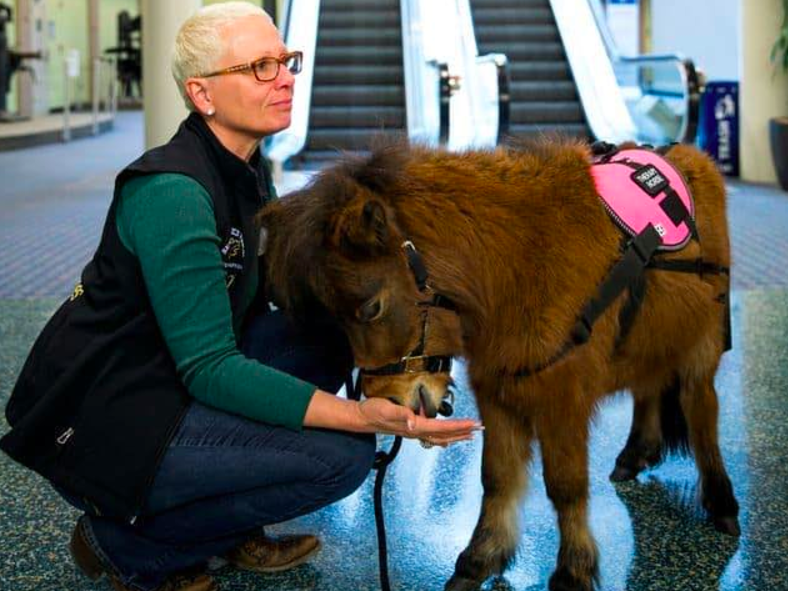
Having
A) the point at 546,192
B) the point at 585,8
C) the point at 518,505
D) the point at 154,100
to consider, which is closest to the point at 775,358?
the point at 518,505

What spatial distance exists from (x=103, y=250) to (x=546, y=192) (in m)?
0.97

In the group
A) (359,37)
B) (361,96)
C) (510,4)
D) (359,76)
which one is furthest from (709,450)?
(510,4)

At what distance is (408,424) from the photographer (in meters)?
2.17

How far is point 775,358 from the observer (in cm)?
483

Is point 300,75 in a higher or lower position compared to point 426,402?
higher

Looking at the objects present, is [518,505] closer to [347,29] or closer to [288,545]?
[288,545]

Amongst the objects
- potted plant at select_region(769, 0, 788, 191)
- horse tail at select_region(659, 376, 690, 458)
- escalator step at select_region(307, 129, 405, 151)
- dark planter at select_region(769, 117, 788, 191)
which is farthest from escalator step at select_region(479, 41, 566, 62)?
horse tail at select_region(659, 376, 690, 458)

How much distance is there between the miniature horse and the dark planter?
819 cm

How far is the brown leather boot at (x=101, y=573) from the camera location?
8.48ft

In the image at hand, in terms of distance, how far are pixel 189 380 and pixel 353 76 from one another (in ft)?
35.6

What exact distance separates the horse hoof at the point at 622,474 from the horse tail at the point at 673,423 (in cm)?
16

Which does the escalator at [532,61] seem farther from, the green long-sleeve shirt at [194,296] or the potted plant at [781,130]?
the green long-sleeve shirt at [194,296]

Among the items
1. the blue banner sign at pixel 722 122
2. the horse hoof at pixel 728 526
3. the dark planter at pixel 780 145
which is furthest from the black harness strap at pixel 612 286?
the blue banner sign at pixel 722 122

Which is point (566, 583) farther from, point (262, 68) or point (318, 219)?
point (262, 68)
